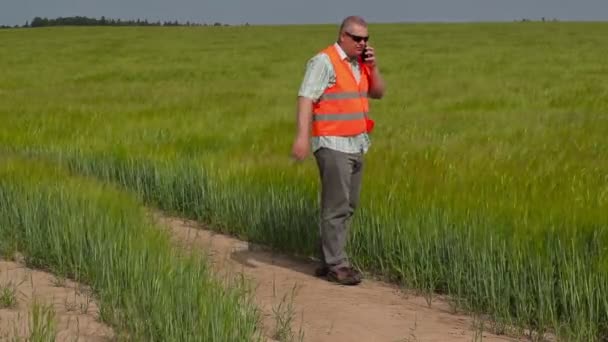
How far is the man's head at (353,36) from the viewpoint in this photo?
5.98 m

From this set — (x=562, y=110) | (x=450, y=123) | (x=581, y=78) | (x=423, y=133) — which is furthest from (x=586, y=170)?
(x=581, y=78)

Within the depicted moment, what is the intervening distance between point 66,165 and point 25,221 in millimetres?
3243

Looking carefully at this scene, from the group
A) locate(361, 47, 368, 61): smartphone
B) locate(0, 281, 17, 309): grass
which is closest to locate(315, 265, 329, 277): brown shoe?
locate(361, 47, 368, 61): smartphone

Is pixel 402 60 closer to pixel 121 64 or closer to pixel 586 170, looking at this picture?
pixel 121 64

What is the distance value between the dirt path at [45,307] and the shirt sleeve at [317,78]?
1.79 meters

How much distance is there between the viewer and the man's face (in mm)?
5973

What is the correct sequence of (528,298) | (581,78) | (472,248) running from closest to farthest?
(528,298) → (472,248) → (581,78)

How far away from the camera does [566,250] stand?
17.7 ft

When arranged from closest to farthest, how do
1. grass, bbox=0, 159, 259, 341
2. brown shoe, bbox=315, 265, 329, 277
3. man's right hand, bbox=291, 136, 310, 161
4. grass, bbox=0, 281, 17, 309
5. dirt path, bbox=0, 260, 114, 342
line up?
grass, bbox=0, 159, 259, 341 < dirt path, bbox=0, 260, 114, 342 < grass, bbox=0, 281, 17, 309 < man's right hand, bbox=291, 136, 310, 161 < brown shoe, bbox=315, 265, 329, 277

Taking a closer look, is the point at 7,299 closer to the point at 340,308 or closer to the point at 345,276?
the point at 340,308

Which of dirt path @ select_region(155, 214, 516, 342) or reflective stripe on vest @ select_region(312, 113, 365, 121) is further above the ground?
reflective stripe on vest @ select_region(312, 113, 365, 121)

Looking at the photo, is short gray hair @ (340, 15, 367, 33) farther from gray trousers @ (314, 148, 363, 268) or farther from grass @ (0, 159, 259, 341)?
grass @ (0, 159, 259, 341)

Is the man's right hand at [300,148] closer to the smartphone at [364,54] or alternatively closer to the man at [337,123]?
the man at [337,123]

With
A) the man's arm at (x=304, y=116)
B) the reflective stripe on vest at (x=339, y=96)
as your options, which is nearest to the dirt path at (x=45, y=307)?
the man's arm at (x=304, y=116)
